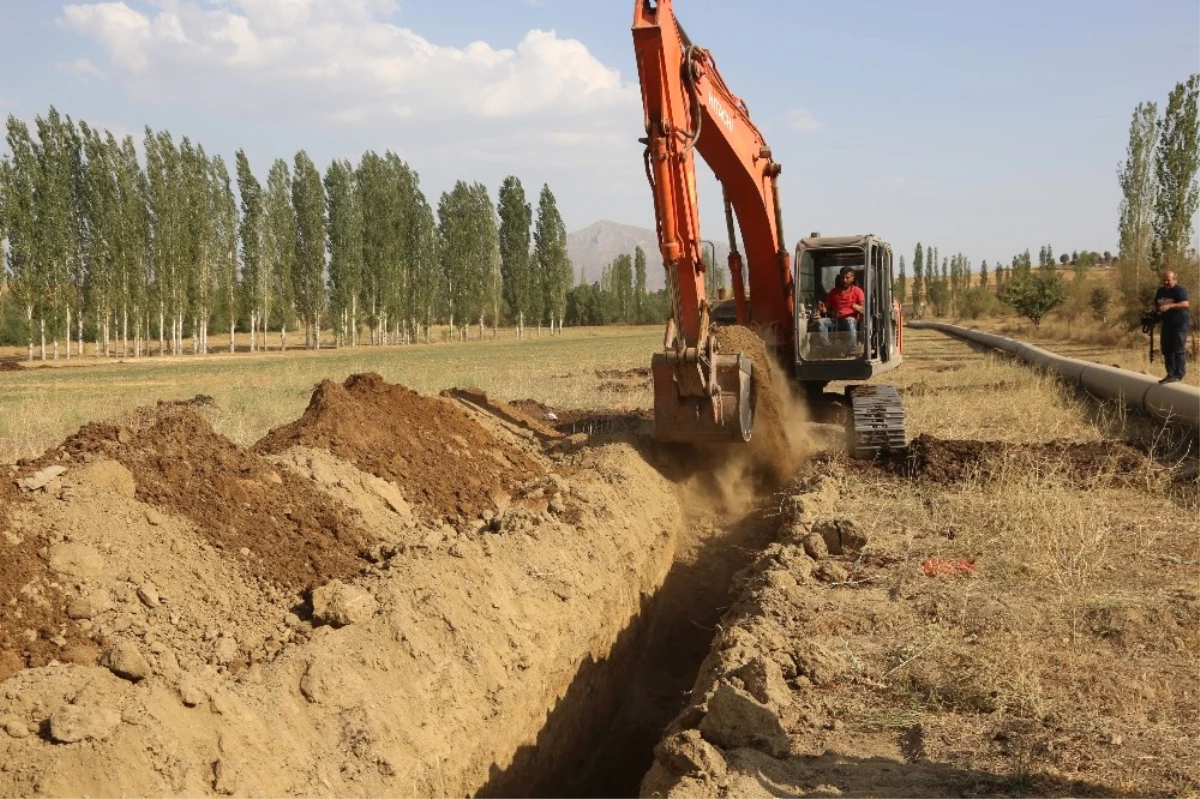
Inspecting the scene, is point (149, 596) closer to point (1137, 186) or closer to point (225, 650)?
point (225, 650)

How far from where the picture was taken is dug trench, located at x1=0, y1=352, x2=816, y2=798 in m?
4.34

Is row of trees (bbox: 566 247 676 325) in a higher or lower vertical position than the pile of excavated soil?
higher

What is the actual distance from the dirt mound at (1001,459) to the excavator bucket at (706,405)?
6.19 ft

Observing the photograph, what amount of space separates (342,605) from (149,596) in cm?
103

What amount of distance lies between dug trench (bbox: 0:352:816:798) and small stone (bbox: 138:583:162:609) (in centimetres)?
2

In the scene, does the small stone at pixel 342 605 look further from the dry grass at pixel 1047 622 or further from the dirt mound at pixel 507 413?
the dirt mound at pixel 507 413

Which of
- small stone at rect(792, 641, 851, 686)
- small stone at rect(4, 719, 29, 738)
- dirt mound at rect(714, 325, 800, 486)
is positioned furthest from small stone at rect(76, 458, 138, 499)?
dirt mound at rect(714, 325, 800, 486)

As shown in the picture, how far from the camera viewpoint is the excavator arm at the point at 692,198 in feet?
27.9

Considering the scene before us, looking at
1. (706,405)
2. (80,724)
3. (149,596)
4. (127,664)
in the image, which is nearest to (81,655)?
(127,664)

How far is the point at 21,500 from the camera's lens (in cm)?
586

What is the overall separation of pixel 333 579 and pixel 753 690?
2.98 m

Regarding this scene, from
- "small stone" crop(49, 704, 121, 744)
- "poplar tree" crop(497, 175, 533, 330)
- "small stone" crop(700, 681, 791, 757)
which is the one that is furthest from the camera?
"poplar tree" crop(497, 175, 533, 330)

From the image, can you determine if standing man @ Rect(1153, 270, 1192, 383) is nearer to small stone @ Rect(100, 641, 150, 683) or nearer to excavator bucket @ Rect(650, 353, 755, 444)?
excavator bucket @ Rect(650, 353, 755, 444)

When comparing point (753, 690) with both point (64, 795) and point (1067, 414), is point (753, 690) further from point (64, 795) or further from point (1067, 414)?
point (1067, 414)
